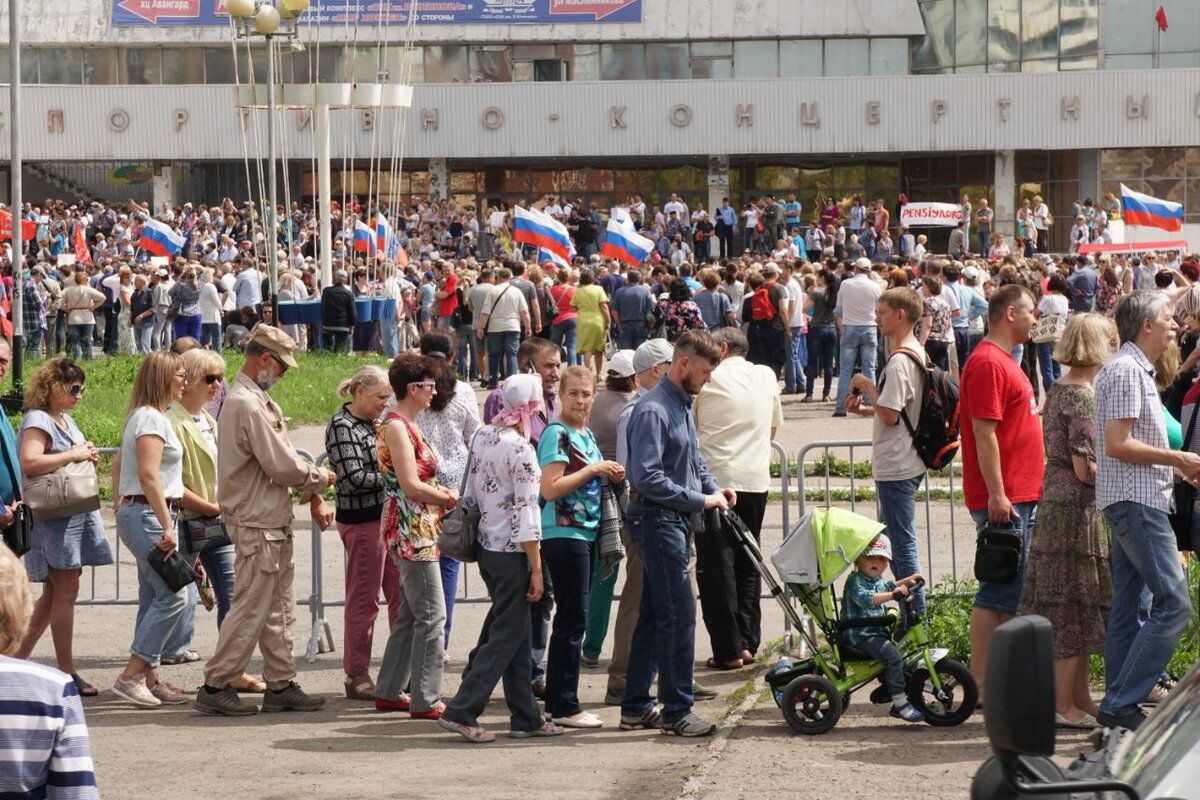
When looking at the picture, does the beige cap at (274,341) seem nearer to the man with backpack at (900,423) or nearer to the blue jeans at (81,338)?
the man with backpack at (900,423)

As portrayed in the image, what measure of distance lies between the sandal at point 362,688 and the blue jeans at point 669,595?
65.7 inches

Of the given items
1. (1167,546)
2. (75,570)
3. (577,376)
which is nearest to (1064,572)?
(1167,546)

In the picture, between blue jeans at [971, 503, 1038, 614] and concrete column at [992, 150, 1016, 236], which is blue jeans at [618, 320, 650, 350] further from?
concrete column at [992, 150, 1016, 236]

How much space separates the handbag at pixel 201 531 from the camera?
30.1 ft

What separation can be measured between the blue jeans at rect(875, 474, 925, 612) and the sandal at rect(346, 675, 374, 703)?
8.68 feet

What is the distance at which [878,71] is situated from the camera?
53.7 m

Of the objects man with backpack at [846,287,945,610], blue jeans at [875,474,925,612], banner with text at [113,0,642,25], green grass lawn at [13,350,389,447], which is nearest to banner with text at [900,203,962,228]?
banner with text at [113,0,642,25]

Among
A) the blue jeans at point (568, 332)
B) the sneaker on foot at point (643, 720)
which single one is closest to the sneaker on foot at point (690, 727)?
the sneaker on foot at point (643, 720)

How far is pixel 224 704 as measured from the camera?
346 inches

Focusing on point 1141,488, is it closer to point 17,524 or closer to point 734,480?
point 734,480

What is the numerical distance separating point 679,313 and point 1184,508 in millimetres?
13525

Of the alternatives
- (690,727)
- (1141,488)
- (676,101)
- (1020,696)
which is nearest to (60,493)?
(690,727)

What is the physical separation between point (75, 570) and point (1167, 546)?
16.9 ft

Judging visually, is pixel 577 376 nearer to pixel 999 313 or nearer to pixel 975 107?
pixel 999 313
